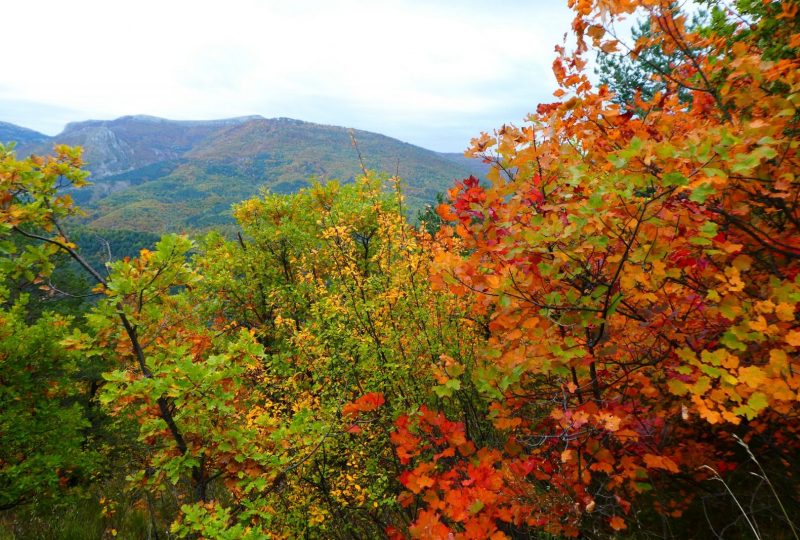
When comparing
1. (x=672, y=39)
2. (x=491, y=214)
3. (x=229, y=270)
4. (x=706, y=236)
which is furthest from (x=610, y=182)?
(x=229, y=270)

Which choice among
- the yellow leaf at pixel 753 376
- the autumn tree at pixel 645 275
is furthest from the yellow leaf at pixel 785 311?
the yellow leaf at pixel 753 376

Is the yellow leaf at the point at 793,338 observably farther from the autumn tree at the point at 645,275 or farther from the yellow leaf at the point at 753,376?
the yellow leaf at the point at 753,376

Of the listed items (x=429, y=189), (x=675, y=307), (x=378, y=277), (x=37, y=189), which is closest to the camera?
(x=675, y=307)

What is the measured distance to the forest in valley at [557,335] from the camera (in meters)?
2.42

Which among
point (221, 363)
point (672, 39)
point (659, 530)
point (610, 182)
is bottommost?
point (659, 530)

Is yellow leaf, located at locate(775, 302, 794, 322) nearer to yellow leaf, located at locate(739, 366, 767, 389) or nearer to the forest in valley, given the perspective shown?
the forest in valley

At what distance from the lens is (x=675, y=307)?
2881 mm

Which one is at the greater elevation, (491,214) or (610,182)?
(610,182)

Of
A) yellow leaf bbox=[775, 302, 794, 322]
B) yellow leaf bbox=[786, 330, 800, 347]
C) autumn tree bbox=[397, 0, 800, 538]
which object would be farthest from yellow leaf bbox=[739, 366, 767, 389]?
yellow leaf bbox=[775, 302, 794, 322]

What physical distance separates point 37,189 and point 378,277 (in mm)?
3924

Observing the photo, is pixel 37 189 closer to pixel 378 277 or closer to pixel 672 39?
pixel 378 277

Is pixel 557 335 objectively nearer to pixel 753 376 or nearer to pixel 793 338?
pixel 753 376

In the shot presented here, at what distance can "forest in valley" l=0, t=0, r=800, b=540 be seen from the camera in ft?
7.95

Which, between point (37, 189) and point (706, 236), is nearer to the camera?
point (706, 236)
